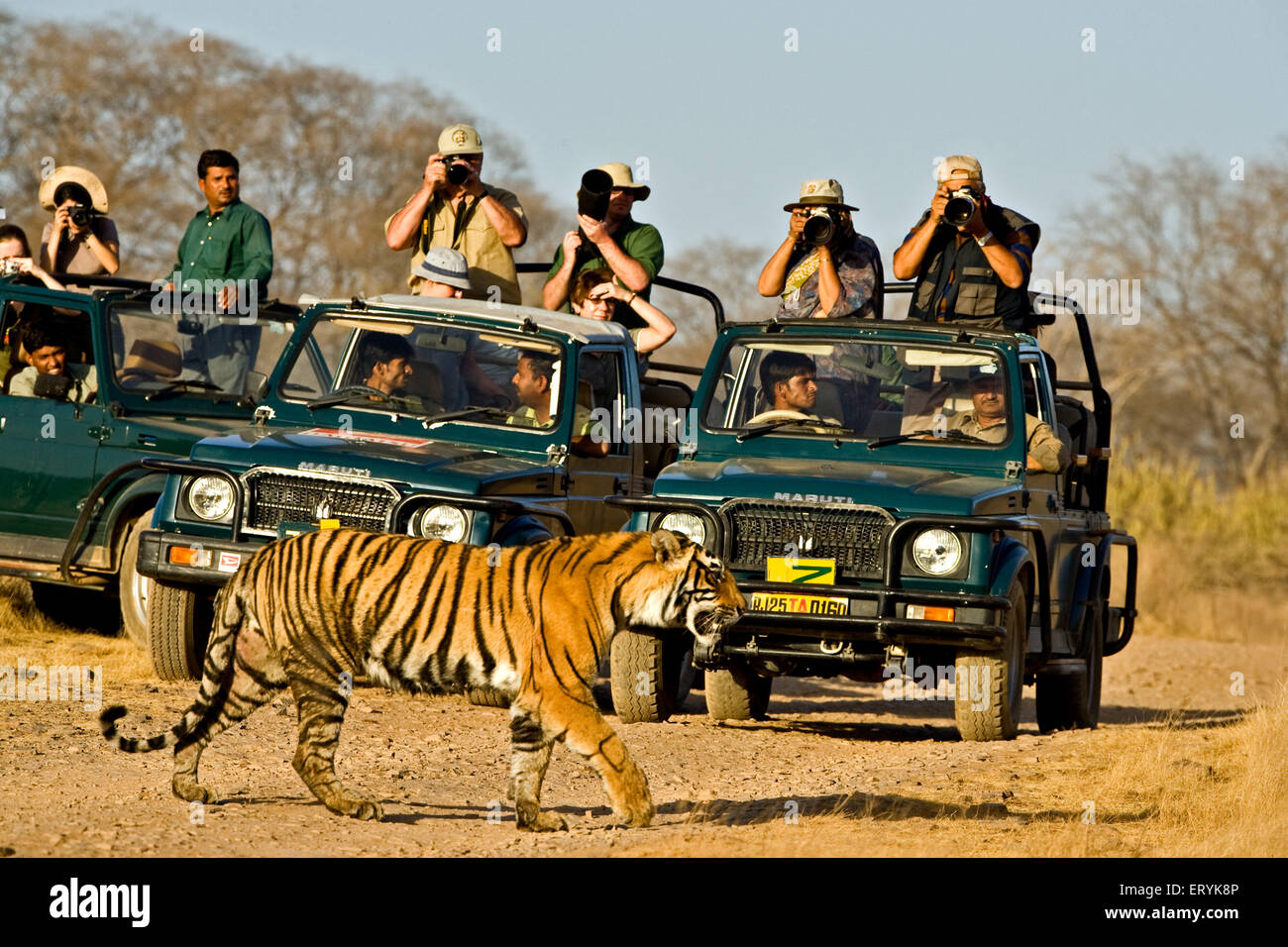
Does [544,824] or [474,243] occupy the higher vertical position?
[474,243]

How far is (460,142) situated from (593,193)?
31.8 inches

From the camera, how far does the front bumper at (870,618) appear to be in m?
8.71

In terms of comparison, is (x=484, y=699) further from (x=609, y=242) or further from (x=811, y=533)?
(x=609, y=242)

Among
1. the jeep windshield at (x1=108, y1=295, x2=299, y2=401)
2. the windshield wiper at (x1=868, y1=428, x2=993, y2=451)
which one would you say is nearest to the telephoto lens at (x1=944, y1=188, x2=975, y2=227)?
the windshield wiper at (x1=868, y1=428, x2=993, y2=451)

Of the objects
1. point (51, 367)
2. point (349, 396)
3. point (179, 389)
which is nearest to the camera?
point (349, 396)

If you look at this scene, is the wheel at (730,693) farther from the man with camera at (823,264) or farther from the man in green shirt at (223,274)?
the man in green shirt at (223,274)

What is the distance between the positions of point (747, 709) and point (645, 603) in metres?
3.42

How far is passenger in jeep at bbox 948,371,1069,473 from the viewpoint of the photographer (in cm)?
971

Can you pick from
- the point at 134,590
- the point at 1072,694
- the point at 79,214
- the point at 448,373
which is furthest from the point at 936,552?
the point at 79,214

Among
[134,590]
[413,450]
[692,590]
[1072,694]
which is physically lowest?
[1072,694]

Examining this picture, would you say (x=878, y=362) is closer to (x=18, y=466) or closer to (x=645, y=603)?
(x=645, y=603)

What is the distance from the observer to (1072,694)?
36.4 feet

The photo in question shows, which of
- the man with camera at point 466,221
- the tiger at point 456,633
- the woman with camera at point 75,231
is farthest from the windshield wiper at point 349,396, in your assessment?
the tiger at point 456,633
